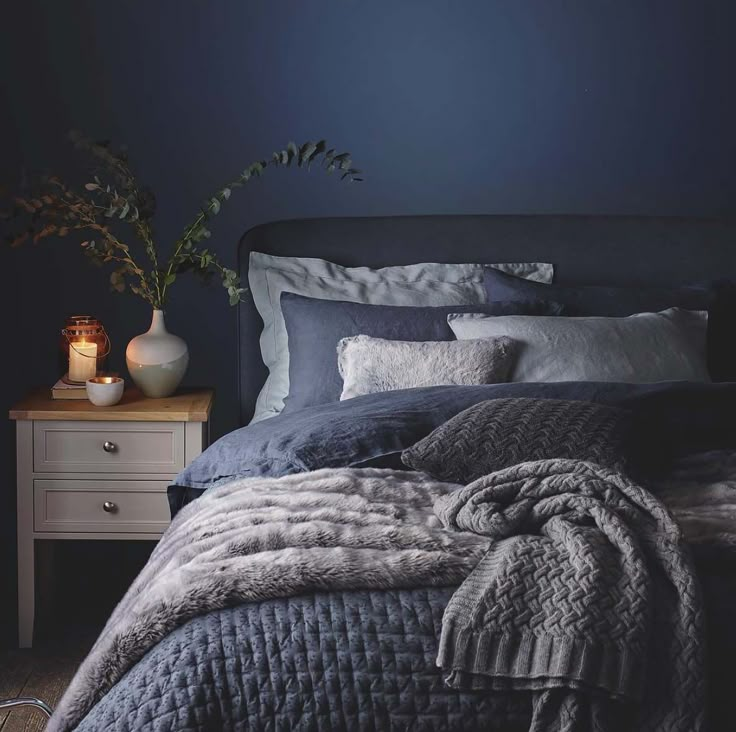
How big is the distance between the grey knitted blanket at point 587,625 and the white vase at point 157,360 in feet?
5.46

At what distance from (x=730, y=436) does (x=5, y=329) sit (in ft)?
7.72

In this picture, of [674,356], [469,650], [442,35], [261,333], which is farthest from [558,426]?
[442,35]

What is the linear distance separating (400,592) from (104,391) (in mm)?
1647

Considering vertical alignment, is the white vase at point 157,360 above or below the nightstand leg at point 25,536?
above

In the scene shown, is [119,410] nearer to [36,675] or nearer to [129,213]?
[129,213]

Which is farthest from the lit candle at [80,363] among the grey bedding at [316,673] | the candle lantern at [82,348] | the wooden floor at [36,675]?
the grey bedding at [316,673]

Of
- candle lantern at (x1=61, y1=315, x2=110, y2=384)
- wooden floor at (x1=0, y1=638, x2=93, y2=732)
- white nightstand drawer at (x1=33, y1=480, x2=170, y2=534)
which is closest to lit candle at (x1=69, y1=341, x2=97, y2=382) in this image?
candle lantern at (x1=61, y1=315, x2=110, y2=384)

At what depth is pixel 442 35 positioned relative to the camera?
11.3 ft

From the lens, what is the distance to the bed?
136 centimetres

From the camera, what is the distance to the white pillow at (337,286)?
3.12 metres

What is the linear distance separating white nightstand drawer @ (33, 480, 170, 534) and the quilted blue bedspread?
149cm

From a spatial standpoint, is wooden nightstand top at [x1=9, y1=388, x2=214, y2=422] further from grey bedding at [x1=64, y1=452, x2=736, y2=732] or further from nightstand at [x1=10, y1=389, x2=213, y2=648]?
grey bedding at [x1=64, y1=452, x2=736, y2=732]

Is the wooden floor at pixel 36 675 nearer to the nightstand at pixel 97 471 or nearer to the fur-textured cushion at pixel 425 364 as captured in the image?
the nightstand at pixel 97 471

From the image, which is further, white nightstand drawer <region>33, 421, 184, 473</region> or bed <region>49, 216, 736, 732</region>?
white nightstand drawer <region>33, 421, 184, 473</region>
